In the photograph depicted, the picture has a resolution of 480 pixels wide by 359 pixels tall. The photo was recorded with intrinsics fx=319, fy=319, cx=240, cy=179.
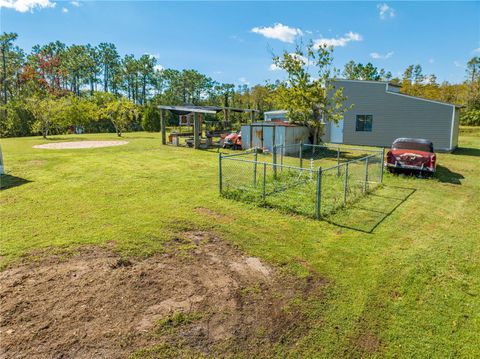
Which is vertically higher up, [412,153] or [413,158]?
[412,153]

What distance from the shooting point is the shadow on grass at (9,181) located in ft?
31.2

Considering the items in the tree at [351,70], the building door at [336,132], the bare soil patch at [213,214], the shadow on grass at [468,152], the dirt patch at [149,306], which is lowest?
the dirt patch at [149,306]

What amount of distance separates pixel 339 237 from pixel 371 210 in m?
2.16

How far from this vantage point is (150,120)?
124 feet

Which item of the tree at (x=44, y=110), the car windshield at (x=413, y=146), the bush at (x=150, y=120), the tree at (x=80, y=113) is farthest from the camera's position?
the bush at (x=150, y=120)

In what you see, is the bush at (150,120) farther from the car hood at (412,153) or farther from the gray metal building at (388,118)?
the car hood at (412,153)

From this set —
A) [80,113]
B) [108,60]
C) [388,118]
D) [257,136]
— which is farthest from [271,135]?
[108,60]

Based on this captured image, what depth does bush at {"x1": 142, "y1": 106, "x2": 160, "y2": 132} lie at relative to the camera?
3775 cm

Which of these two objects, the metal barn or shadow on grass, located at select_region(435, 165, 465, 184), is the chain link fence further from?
the metal barn

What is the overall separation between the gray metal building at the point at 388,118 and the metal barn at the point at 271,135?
18.3 feet

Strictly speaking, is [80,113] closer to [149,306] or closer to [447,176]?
[447,176]

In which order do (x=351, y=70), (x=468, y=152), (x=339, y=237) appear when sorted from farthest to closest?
(x=351, y=70) → (x=468, y=152) → (x=339, y=237)

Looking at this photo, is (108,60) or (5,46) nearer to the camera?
(5,46)

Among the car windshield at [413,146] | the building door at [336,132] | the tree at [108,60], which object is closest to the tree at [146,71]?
the tree at [108,60]
